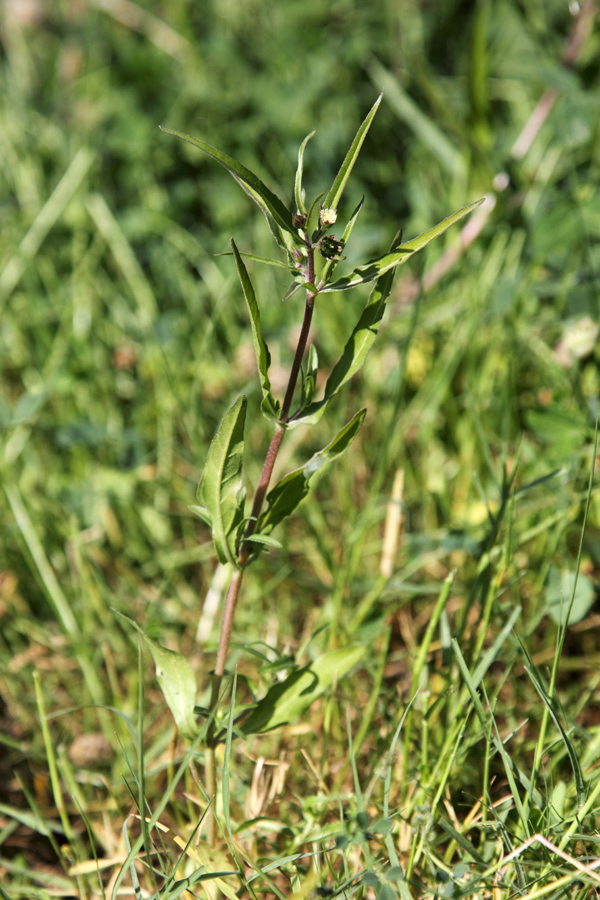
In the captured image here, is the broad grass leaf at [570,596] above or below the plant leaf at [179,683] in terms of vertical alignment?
below

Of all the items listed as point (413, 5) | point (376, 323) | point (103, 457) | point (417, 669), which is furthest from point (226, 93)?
point (417, 669)

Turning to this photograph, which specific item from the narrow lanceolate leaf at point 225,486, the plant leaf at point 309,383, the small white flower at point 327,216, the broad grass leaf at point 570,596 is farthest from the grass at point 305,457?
the small white flower at point 327,216

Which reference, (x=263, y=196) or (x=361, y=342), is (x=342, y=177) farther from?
(x=361, y=342)

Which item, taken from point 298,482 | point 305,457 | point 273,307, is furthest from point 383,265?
point 273,307

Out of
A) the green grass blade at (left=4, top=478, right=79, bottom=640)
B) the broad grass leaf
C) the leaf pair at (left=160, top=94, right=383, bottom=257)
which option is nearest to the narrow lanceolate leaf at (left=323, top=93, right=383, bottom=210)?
the leaf pair at (left=160, top=94, right=383, bottom=257)

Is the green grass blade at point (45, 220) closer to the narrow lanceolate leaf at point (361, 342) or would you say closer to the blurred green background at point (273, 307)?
the blurred green background at point (273, 307)

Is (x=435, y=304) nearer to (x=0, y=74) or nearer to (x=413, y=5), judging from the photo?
(x=413, y=5)
